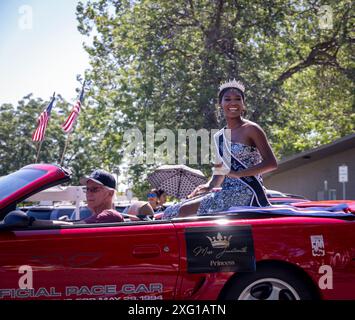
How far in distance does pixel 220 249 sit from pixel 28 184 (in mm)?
1371

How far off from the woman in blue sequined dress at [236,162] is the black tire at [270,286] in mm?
756

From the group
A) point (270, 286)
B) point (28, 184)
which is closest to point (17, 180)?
point (28, 184)

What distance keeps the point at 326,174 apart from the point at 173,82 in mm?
7214

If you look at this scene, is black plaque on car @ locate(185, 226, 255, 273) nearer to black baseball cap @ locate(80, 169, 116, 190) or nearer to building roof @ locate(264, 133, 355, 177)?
black baseball cap @ locate(80, 169, 116, 190)

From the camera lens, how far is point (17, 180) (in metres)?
4.38

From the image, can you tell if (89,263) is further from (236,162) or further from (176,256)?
(236,162)

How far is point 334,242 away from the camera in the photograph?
14.0 feet

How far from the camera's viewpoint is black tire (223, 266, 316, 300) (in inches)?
165

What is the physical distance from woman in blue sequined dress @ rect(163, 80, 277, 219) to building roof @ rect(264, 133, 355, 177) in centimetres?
1564

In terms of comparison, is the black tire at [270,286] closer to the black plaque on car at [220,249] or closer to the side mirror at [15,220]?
the black plaque on car at [220,249]

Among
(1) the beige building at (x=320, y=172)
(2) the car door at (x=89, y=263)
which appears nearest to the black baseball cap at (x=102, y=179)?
(2) the car door at (x=89, y=263)

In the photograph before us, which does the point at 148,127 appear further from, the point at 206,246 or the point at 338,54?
the point at 206,246

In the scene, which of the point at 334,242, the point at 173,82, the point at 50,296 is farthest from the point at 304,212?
the point at 173,82

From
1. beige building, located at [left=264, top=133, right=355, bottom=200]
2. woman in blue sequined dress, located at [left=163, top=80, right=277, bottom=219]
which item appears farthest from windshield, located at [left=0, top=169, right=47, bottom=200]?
beige building, located at [left=264, top=133, right=355, bottom=200]
